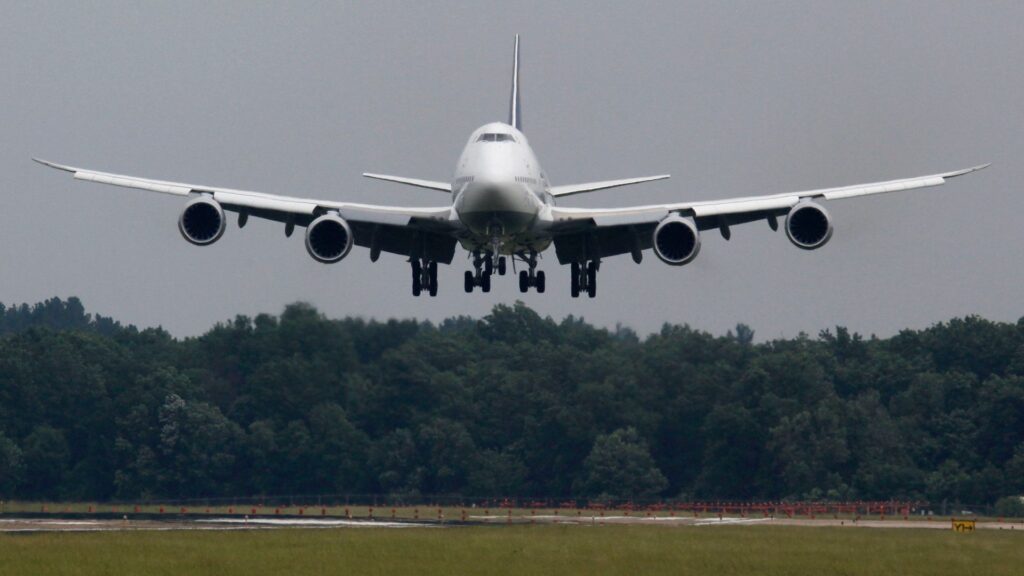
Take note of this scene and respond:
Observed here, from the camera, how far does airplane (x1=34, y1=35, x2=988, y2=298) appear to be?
Answer: 56094 millimetres


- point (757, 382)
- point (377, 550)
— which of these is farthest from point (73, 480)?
point (377, 550)

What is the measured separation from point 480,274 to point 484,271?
62 cm

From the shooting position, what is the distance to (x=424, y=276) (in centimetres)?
6269

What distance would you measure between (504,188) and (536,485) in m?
64.1

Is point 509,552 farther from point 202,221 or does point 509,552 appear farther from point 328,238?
point 202,221

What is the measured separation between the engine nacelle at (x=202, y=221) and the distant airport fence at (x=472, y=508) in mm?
31292

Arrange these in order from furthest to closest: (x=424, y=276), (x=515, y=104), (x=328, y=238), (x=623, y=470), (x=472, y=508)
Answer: (x=623, y=470) < (x=472, y=508) < (x=515, y=104) < (x=424, y=276) < (x=328, y=238)

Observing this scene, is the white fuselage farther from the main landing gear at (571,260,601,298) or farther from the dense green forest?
the dense green forest

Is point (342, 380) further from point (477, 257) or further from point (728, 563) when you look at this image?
point (728, 563)

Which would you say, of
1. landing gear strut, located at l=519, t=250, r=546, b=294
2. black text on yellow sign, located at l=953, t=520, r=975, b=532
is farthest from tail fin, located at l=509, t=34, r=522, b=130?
black text on yellow sign, located at l=953, t=520, r=975, b=532

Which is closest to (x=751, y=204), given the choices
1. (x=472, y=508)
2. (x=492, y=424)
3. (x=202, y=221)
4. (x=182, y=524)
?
(x=202, y=221)

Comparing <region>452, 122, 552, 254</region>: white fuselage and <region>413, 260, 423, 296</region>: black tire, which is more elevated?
<region>452, 122, 552, 254</region>: white fuselage

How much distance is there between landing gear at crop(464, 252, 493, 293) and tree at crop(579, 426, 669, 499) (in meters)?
48.5

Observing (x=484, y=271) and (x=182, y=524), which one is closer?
(x=484, y=271)
